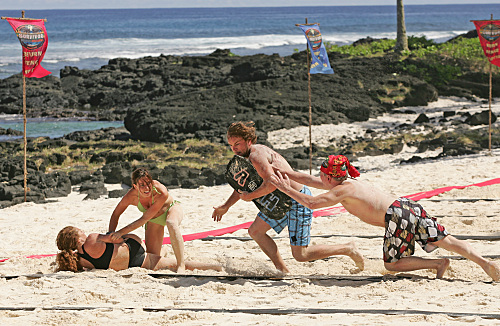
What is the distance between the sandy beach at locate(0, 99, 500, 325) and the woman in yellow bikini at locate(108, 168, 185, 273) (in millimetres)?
336

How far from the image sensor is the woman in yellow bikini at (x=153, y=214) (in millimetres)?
5516

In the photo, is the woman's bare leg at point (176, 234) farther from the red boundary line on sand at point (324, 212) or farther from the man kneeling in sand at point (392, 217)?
the red boundary line on sand at point (324, 212)

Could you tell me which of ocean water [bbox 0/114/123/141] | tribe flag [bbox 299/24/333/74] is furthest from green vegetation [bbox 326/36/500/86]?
tribe flag [bbox 299/24/333/74]

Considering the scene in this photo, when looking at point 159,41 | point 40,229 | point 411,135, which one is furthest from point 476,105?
point 159,41

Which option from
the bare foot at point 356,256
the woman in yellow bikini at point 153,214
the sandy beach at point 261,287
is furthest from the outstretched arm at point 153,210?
the bare foot at point 356,256

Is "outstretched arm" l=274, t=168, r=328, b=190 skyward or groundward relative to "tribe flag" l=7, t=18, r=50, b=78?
groundward

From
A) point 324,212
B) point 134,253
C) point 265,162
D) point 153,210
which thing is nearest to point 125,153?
point 324,212

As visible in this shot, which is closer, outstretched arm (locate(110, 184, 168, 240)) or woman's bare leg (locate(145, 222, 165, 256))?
outstretched arm (locate(110, 184, 168, 240))

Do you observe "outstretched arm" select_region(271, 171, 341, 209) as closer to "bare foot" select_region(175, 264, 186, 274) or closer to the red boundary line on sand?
"bare foot" select_region(175, 264, 186, 274)

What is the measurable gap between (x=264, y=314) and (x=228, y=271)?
4.75 ft

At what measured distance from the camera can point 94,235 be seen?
5.62m

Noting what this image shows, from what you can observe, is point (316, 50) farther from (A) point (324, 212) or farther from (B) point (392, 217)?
(B) point (392, 217)

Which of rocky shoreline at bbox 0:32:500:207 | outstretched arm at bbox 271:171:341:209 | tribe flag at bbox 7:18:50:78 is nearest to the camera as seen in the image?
outstretched arm at bbox 271:171:341:209

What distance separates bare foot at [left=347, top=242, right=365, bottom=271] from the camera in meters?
5.44
